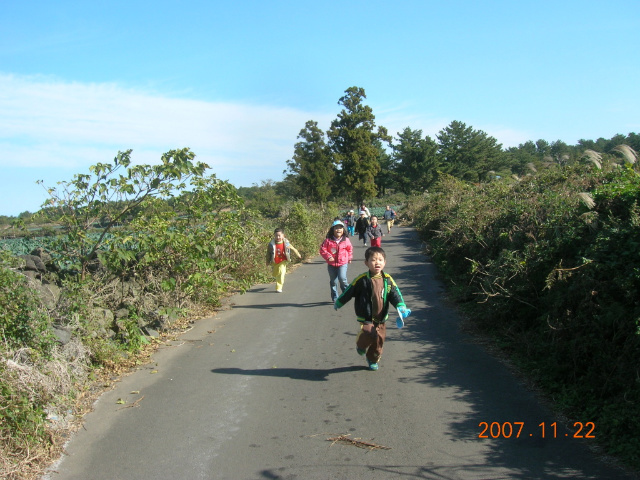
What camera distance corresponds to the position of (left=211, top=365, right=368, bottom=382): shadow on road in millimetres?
6172

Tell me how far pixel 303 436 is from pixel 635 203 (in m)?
4.40

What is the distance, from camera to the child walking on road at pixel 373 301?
5.98 meters

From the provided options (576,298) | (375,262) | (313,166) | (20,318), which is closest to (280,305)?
(375,262)

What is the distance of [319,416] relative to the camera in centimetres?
502

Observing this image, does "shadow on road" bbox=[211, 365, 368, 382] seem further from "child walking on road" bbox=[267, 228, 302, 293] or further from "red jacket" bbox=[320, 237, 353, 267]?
"child walking on road" bbox=[267, 228, 302, 293]

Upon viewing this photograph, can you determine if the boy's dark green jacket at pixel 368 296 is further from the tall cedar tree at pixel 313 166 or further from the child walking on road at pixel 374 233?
the tall cedar tree at pixel 313 166

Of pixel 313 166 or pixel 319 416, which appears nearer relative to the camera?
pixel 319 416

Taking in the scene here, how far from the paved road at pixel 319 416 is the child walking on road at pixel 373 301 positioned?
14.6 inches

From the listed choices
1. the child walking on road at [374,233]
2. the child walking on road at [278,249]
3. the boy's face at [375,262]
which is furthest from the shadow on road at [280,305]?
the child walking on road at [374,233]

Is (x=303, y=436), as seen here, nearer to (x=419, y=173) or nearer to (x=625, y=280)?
(x=625, y=280)

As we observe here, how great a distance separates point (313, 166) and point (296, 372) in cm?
4279
